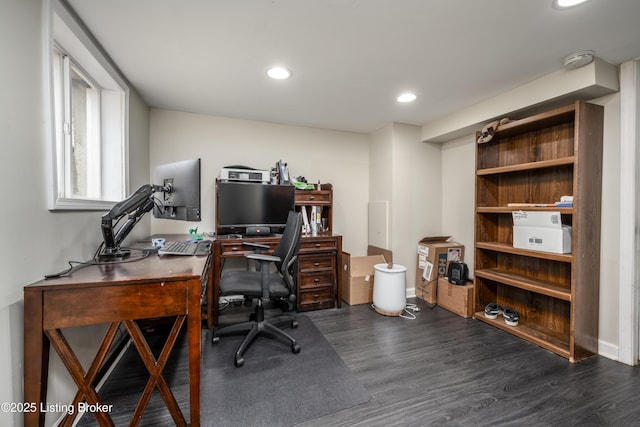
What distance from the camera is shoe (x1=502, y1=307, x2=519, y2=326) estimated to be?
238 centimetres

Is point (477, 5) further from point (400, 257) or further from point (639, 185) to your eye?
point (400, 257)

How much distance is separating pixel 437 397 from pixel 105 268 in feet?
6.65

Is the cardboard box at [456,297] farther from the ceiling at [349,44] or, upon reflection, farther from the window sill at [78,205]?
the window sill at [78,205]

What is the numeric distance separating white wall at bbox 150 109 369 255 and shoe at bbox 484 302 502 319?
163 cm

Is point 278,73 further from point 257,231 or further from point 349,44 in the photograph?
point 257,231

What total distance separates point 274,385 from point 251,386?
15cm

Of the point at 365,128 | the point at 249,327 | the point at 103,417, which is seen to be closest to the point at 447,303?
the point at 249,327

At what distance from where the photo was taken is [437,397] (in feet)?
5.08

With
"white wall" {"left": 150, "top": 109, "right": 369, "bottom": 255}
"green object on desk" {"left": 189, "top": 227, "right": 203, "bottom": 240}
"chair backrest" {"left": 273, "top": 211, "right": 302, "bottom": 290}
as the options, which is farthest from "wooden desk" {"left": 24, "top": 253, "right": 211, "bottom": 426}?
"white wall" {"left": 150, "top": 109, "right": 369, "bottom": 255}

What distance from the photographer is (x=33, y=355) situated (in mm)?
1002

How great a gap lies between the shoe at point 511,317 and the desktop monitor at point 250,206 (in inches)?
95.4

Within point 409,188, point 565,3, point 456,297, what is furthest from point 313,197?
point 565,3

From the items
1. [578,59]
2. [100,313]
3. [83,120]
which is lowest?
[100,313]

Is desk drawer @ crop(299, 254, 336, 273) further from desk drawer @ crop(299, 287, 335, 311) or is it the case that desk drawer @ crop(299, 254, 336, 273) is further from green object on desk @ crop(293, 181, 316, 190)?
green object on desk @ crop(293, 181, 316, 190)
